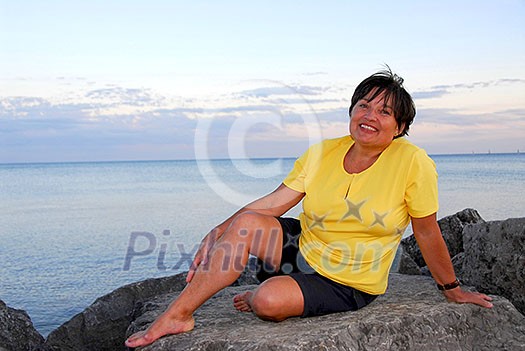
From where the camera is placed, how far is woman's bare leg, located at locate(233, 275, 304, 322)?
3.66 m

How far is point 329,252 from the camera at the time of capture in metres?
3.88

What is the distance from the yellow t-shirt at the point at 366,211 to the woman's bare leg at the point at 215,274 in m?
0.36

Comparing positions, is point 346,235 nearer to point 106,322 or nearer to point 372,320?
point 372,320

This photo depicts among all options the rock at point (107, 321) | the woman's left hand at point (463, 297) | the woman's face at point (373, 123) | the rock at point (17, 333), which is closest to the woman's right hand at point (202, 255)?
the woman's face at point (373, 123)

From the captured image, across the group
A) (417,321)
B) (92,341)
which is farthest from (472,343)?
(92,341)

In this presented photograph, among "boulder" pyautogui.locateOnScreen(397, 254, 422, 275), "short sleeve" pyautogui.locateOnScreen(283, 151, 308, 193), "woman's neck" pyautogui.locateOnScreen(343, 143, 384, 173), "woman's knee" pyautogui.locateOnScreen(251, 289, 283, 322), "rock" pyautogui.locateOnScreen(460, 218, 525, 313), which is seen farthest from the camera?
"boulder" pyautogui.locateOnScreen(397, 254, 422, 275)

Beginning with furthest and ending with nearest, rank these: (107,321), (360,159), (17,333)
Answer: (107,321) → (17,333) → (360,159)

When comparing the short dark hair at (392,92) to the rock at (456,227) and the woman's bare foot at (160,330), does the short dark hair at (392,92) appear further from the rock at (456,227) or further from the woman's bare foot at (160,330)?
the rock at (456,227)

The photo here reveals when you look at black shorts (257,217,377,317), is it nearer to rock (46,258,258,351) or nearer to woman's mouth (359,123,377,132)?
woman's mouth (359,123,377,132)

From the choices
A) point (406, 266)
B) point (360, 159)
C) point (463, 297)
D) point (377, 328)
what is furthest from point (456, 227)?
point (377, 328)

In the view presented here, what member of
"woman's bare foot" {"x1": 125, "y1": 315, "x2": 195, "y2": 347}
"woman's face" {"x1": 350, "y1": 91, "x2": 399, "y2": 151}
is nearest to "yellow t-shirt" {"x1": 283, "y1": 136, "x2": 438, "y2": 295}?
"woman's face" {"x1": 350, "y1": 91, "x2": 399, "y2": 151}

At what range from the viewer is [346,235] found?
12.7 feet

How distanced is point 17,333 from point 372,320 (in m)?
3.16

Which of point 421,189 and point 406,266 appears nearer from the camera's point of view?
point 421,189
